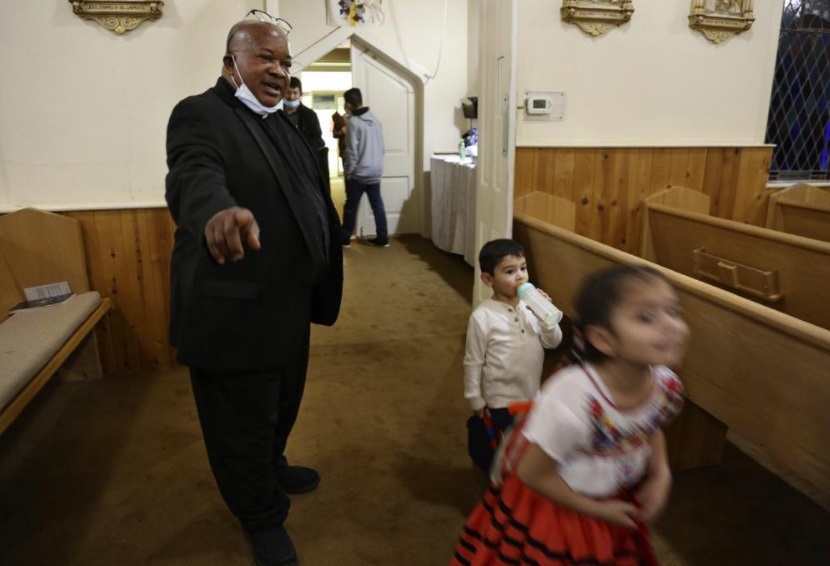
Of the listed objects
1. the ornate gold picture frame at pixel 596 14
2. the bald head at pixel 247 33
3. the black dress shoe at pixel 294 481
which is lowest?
the black dress shoe at pixel 294 481

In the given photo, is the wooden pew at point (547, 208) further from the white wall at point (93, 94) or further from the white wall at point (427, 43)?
the white wall at point (427, 43)

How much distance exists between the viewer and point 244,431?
159cm

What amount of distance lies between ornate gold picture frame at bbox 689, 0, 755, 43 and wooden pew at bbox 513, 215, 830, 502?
74.5 inches

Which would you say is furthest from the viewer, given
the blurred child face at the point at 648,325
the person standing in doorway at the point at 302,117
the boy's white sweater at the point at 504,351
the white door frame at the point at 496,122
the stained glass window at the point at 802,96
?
the stained glass window at the point at 802,96

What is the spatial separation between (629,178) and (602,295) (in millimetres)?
→ 2602

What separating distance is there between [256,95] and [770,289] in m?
1.92

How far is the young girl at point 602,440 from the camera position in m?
0.95

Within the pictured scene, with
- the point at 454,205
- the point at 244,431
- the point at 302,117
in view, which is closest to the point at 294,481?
the point at 244,431

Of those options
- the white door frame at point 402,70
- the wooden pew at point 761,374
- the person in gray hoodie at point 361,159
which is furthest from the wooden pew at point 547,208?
the white door frame at point 402,70

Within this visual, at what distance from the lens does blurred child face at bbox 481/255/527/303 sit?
1.76 meters

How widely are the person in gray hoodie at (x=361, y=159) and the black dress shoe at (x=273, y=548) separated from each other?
418cm

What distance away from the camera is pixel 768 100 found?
3.50 m

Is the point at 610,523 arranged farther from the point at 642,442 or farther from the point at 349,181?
the point at 349,181

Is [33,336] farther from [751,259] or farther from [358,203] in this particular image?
[358,203]
